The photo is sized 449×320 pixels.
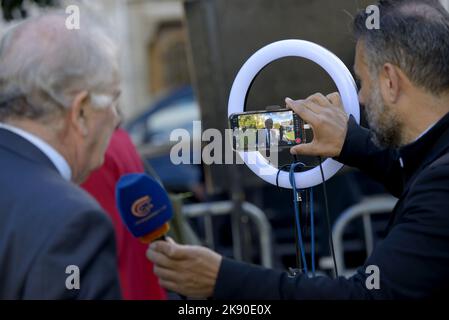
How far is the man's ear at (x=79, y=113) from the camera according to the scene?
1.64 meters

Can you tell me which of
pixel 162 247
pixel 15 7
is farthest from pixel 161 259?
pixel 15 7

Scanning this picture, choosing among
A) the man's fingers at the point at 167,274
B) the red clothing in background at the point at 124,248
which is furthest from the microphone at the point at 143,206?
the red clothing in background at the point at 124,248

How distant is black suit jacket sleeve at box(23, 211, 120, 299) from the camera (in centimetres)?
138

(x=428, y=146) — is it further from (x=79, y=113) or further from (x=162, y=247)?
(x=79, y=113)

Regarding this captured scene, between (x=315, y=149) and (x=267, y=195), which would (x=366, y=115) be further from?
(x=267, y=195)

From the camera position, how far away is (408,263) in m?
1.55

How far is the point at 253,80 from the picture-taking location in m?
1.74

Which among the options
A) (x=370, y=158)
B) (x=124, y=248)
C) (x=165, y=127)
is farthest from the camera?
(x=165, y=127)

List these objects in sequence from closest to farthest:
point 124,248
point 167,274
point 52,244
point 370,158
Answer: point 52,244, point 167,274, point 370,158, point 124,248

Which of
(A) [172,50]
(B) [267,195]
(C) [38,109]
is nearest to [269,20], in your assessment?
(C) [38,109]

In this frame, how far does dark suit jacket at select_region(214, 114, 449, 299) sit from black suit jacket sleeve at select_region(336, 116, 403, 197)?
0.02m

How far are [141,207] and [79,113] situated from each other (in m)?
0.29

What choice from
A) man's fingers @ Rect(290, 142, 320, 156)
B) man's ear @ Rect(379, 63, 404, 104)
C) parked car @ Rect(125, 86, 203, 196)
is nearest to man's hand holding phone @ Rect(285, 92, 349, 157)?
man's fingers @ Rect(290, 142, 320, 156)

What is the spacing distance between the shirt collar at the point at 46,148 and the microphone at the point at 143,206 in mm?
209
